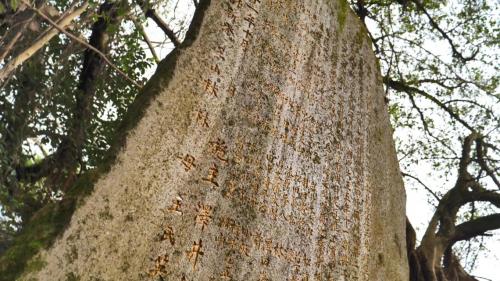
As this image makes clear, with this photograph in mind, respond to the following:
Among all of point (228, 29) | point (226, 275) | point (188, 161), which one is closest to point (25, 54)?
point (228, 29)

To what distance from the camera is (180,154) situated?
184cm

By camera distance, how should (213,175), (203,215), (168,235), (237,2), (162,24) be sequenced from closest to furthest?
(168,235) < (203,215) < (213,175) < (237,2) < (162,24)

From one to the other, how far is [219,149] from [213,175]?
146mm

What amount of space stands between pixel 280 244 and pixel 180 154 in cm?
66

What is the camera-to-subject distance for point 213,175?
6.21 ft

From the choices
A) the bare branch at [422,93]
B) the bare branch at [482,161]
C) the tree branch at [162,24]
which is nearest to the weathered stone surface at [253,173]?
the tree branch at [162,24]

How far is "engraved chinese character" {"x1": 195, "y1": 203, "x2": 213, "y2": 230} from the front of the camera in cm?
176

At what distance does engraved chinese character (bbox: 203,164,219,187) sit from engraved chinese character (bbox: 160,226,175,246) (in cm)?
29

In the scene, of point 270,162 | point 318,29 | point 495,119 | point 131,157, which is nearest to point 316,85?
point 318,29

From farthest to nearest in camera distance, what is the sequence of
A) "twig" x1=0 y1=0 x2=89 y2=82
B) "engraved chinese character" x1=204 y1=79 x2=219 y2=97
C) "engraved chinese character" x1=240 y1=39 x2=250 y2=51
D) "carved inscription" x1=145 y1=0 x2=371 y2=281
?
"twig" x1=0 y1=0 x2=89 y2=82 → "engraved chinese character" x1=240 y1=39 x2=250 y2=51 → "engraved chinese character" x1=204 y1=79 x2=219 y2=97 → "carved inscription" x1=145 y1=0 x2=371 y2=281

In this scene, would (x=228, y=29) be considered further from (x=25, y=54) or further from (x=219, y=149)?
(x=25, y=54)

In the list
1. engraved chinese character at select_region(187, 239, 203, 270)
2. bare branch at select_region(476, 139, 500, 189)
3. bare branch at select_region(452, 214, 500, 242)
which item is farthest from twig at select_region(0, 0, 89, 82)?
bare branch at select_region(476, 139, 500, 189)

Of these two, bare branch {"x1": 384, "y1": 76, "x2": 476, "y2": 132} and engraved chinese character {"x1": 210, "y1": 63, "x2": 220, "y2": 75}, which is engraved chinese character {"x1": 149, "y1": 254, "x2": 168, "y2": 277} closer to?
A: engraved chinese character {"x1": 210, "y1": 63, "x2": 220, "y2": 75}

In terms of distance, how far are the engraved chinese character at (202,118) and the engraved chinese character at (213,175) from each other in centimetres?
21
